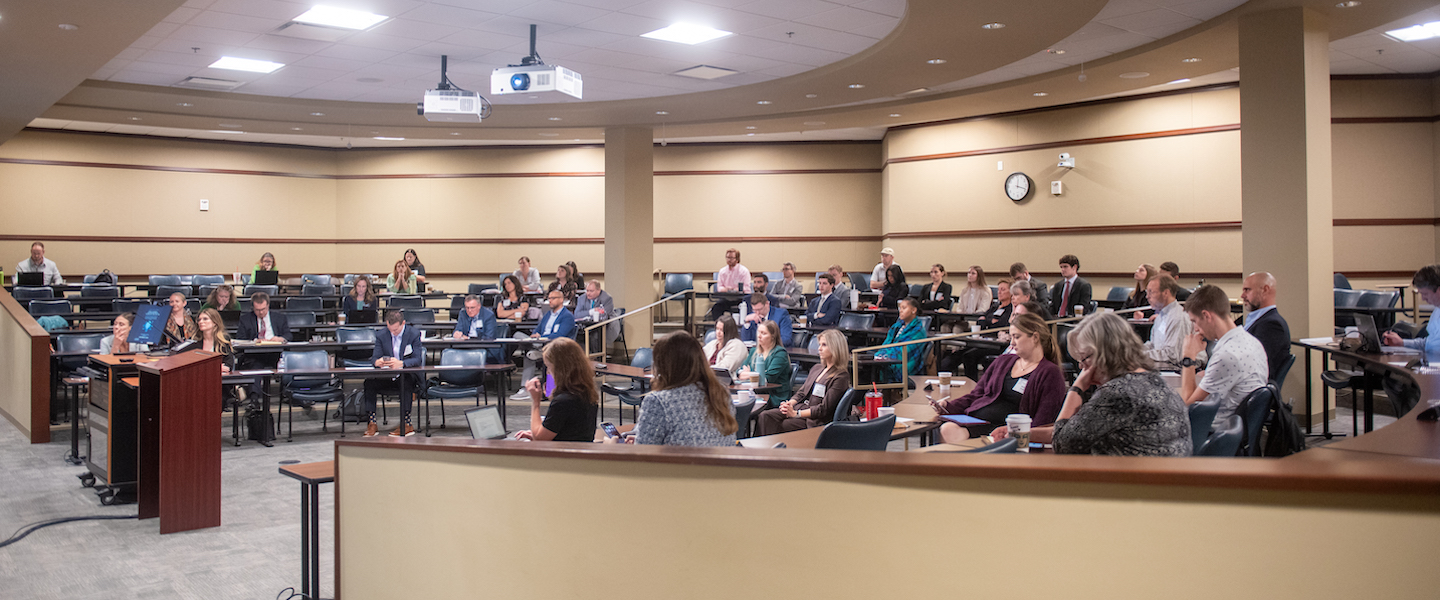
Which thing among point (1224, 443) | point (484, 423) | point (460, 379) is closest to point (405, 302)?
point (460, 379)

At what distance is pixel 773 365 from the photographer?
6.55m

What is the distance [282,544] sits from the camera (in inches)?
189

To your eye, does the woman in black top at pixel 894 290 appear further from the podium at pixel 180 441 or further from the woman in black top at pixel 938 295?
the podium at pixel 180 441

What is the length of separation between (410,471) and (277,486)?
3.93m

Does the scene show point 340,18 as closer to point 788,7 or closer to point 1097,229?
point 788,7

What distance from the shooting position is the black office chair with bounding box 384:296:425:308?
1250cm

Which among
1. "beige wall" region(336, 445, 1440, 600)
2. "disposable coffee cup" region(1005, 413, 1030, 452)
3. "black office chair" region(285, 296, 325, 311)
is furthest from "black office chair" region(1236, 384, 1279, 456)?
"black office chair" region(285, 296, 325, 311)

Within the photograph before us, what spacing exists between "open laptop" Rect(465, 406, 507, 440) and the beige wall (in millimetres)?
898

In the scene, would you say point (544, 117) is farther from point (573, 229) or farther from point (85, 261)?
point (85, 261)

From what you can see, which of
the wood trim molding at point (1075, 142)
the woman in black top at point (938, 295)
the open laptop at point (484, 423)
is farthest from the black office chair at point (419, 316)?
the open laptop at point (484, 423)

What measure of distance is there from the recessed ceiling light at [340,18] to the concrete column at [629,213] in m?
4.94

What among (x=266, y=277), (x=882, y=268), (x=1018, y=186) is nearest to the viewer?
(x=1018, y=186)

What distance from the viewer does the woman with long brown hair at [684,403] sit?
327 cm

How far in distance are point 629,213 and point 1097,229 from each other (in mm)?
5843
